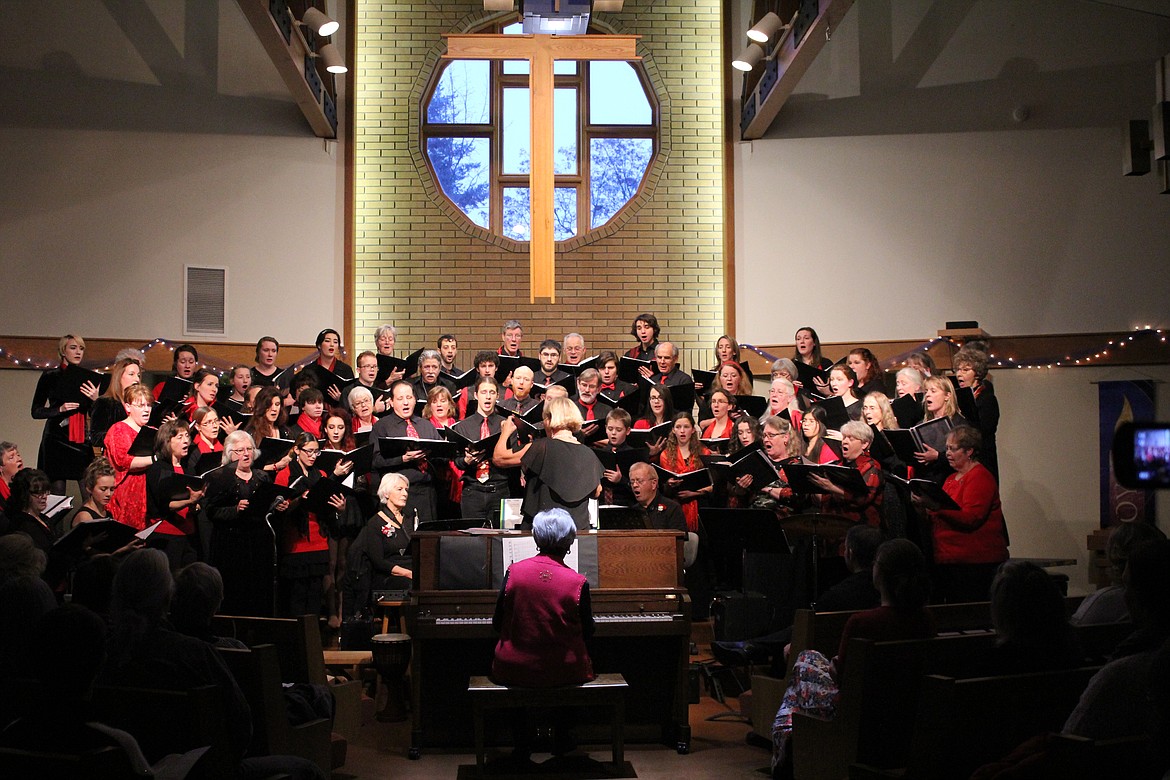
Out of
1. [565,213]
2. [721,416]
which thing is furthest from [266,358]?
[565,213]

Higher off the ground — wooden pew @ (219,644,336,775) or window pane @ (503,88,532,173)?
window pane @ (503,88,532,173)

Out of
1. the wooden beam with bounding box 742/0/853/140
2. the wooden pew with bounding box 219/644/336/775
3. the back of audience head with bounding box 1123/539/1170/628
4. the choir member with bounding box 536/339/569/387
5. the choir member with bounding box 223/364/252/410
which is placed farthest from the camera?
the wooden beam with bounding box 742/0/853/140

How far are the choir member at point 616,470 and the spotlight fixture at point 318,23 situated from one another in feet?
14.0

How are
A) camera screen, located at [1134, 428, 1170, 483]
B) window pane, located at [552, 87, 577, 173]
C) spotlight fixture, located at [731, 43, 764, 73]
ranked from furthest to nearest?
window pane, located at [552, 87, 577, 173]
spotlight fixture, located at [731, 43, 764, 73]
camera screen, located at [1134, 428, 1170, 483]

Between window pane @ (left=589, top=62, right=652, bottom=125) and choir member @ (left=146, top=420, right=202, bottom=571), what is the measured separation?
6015 mm

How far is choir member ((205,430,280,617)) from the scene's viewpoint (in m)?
6.25

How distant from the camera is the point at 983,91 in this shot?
10.4m

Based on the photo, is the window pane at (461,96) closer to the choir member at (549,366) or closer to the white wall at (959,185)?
the white wall at (959,185)

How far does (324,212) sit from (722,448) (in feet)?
17.7

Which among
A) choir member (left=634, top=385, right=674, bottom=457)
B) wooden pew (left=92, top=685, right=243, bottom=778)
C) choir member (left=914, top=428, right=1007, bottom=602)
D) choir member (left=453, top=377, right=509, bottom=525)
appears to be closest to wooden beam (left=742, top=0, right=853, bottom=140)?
choir member (left=634, top=385, right=674, bottom=457)

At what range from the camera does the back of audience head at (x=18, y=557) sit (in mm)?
4062

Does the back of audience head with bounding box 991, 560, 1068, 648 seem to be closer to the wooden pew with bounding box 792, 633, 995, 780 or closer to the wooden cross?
the wooden pew with bounding box 792, 633, 995, 780

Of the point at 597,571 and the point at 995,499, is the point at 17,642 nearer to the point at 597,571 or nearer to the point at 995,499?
the point at 597,571

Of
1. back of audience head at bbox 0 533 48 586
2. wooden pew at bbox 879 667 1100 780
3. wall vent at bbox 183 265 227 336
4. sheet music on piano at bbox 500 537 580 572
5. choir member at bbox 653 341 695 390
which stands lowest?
wooden pew at bbox 879 667 1100 780
